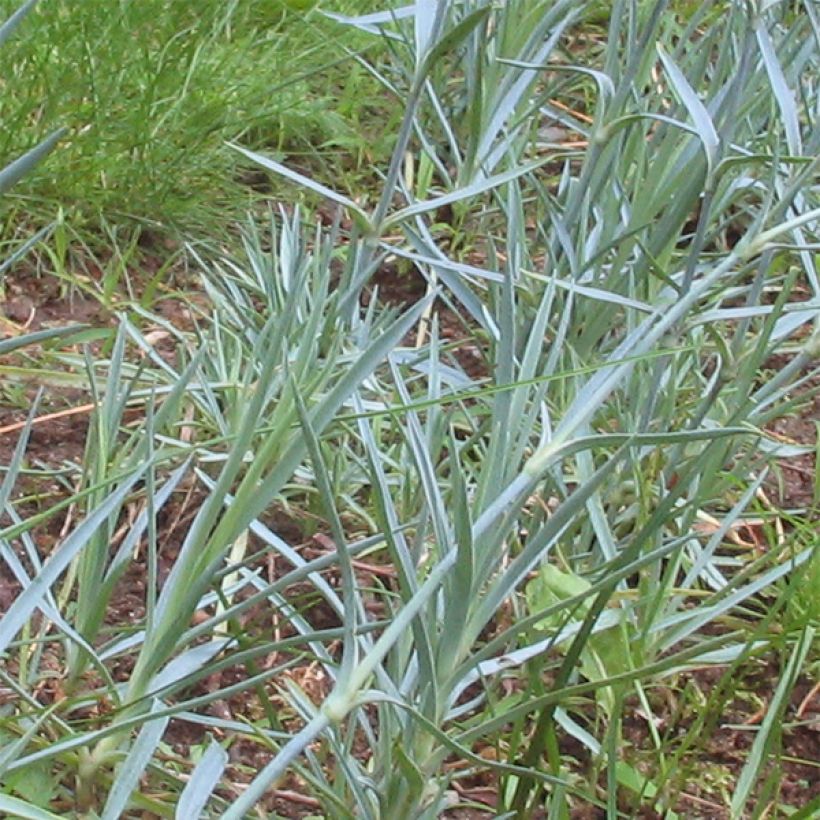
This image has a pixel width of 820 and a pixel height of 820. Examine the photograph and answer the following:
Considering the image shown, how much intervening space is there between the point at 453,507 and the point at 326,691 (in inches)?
17.2

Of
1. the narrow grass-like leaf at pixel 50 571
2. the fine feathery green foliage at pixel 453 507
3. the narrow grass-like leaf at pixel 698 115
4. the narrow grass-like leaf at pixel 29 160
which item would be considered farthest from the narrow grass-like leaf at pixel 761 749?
the narrow grass-like leaf at pixel 29 160

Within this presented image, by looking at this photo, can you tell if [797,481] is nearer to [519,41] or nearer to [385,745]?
[519,41]

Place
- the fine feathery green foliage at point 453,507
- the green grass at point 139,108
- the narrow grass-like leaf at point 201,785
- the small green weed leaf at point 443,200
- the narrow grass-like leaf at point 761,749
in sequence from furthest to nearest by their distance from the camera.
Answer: the green grass at point 139,108 < the small green weed leaf at point 443,200 < the narrow grass-like leaf at point 761,749 < the fine feathery green foliage at point 453,507 < the narrow grass-like leaf at point 201,785

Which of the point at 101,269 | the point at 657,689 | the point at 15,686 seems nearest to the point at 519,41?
the point at 101,269

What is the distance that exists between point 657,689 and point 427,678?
1.56ft

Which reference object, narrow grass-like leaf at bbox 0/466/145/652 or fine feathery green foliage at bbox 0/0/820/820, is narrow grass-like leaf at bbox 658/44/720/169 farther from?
narrow grass-like leaf at bbox 0/466/145/652

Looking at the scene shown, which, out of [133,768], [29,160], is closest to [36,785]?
[133,768]

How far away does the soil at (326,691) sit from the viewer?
1126mm

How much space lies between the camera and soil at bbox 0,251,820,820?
113cm

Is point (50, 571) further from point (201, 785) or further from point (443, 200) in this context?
point (443, 200)

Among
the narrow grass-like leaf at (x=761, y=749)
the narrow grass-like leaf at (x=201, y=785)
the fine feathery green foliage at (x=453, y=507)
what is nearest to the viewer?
the narrow grass-like leaf at (x=201, y=785)

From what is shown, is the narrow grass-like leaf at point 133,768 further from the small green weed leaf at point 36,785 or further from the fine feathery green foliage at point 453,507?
the small green weed leaf at point 36,785

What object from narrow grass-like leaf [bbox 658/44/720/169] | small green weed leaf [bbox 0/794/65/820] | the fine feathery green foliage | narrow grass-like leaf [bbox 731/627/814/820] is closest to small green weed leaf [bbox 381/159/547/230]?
the fine feathery green foliage

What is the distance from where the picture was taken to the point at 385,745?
0.92 metres
